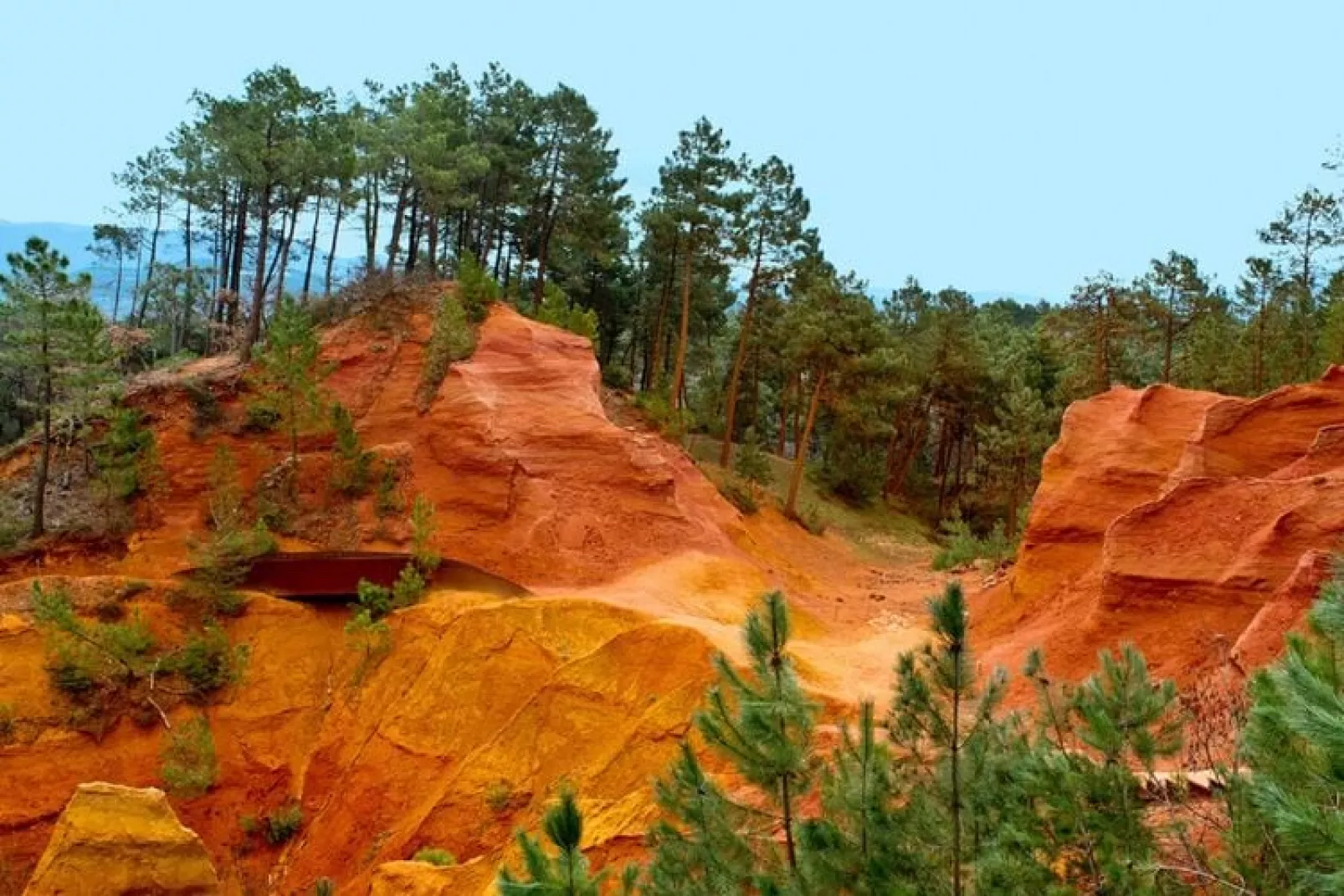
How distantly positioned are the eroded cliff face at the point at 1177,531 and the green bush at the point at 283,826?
41.4 feet

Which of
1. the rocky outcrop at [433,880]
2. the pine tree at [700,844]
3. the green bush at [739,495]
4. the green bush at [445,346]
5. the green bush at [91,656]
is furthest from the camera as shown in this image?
the green bush at [739,495]

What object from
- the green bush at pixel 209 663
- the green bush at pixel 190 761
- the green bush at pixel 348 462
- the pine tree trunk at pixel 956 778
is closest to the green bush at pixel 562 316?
the green bush at pixel 348 462

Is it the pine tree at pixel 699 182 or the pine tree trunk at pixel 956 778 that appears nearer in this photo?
the pine tree trunk at pixel 956 778

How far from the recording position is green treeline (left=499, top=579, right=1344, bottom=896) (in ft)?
13.9

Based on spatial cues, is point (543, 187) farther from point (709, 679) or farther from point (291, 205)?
point (709, 679)

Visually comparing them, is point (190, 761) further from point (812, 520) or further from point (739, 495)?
point (812, 520)

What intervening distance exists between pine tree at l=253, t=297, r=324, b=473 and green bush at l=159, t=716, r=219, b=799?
679cm

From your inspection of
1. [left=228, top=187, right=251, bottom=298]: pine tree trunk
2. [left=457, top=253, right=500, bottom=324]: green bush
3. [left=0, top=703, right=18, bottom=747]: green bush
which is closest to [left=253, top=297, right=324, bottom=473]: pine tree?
[left=457, top=253, right=500, bottom=324]: green bush

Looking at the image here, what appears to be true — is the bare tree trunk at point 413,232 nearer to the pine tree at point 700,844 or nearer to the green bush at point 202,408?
the green bush at point 202,408

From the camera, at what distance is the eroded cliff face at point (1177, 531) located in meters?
12.4

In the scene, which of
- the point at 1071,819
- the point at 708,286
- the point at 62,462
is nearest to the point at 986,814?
the point at 1071,819

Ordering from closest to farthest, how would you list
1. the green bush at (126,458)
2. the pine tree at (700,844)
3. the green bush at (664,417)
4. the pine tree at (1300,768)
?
the pine tree at (1300,768) < the pine tree at (700,844) < the green bush at (126,458) < the green bush at (664,417)

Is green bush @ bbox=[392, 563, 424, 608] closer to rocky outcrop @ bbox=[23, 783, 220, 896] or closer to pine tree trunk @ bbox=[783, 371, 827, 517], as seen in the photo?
rocky outcrop @ bbox=[23, 783, 220, 896]

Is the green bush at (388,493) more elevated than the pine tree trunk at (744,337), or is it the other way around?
the pine tree trunk at (744,337)
